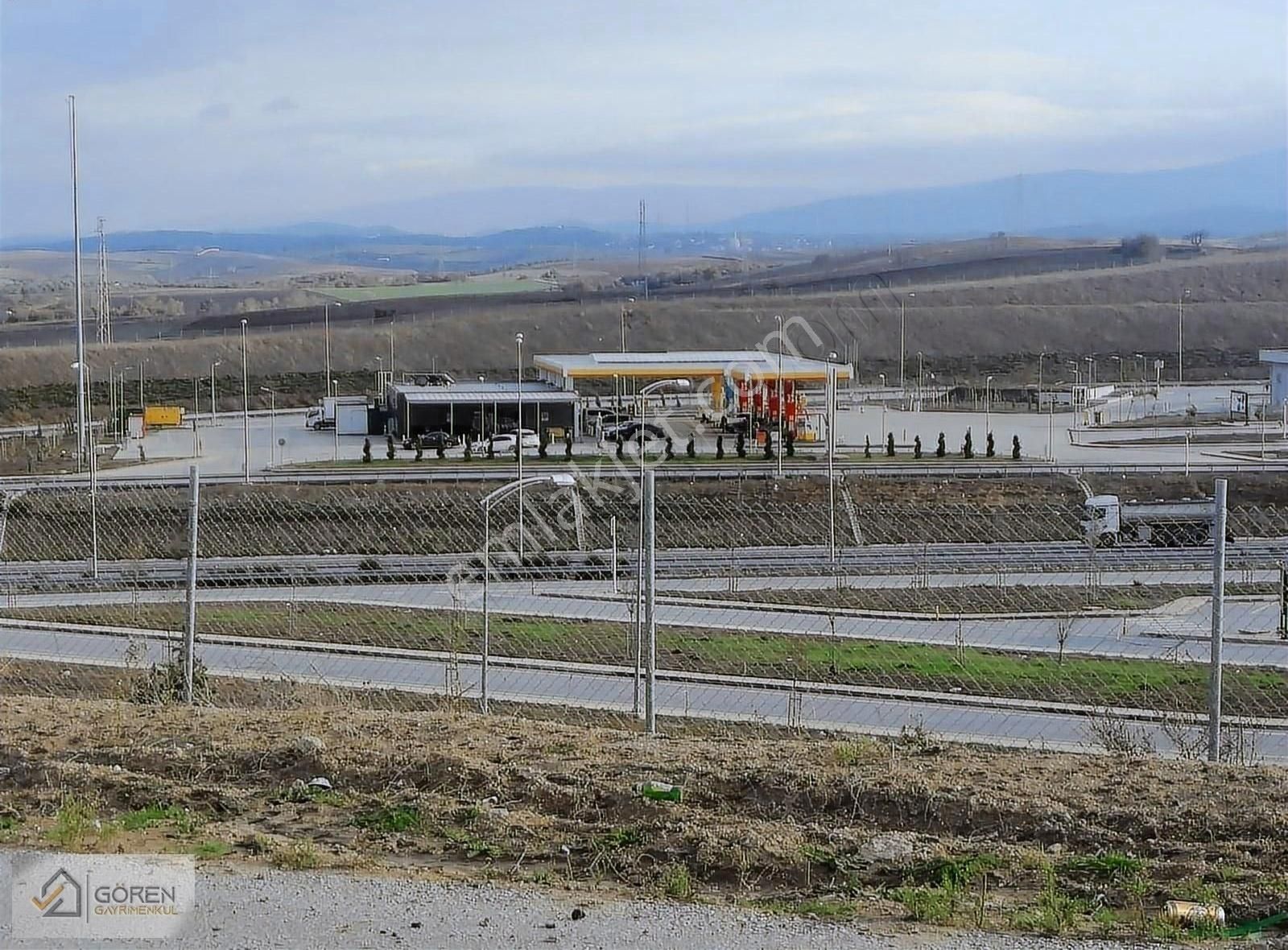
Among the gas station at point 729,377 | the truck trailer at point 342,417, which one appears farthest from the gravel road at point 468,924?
the truck trailer at point 342,417

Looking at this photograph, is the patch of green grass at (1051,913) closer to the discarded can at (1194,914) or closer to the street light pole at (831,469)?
the discarded can at (1194,914)

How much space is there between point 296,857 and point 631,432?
31.1 m

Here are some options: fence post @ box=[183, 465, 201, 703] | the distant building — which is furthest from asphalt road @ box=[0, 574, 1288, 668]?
the distant building

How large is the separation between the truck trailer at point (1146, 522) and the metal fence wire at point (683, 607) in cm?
19

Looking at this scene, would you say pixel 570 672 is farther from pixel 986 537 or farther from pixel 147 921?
pixel 986 537

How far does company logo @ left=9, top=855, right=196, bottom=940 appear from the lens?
405cm

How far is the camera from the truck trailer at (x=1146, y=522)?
70.7ft

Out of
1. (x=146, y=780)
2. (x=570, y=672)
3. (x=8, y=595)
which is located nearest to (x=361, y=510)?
(x=8, y=595)

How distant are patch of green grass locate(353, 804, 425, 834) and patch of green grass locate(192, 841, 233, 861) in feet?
1.45

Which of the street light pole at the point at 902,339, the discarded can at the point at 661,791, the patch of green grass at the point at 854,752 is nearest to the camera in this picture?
the discarded can at the point at 661,791

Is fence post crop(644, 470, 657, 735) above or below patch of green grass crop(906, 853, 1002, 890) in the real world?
above

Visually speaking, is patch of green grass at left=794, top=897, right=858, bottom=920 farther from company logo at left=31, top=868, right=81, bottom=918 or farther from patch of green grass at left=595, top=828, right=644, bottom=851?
company logo at left=31, top=868, right=81, bottom=918

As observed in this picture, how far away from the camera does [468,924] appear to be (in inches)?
160

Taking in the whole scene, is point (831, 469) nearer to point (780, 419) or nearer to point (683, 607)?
point (780, 419)
